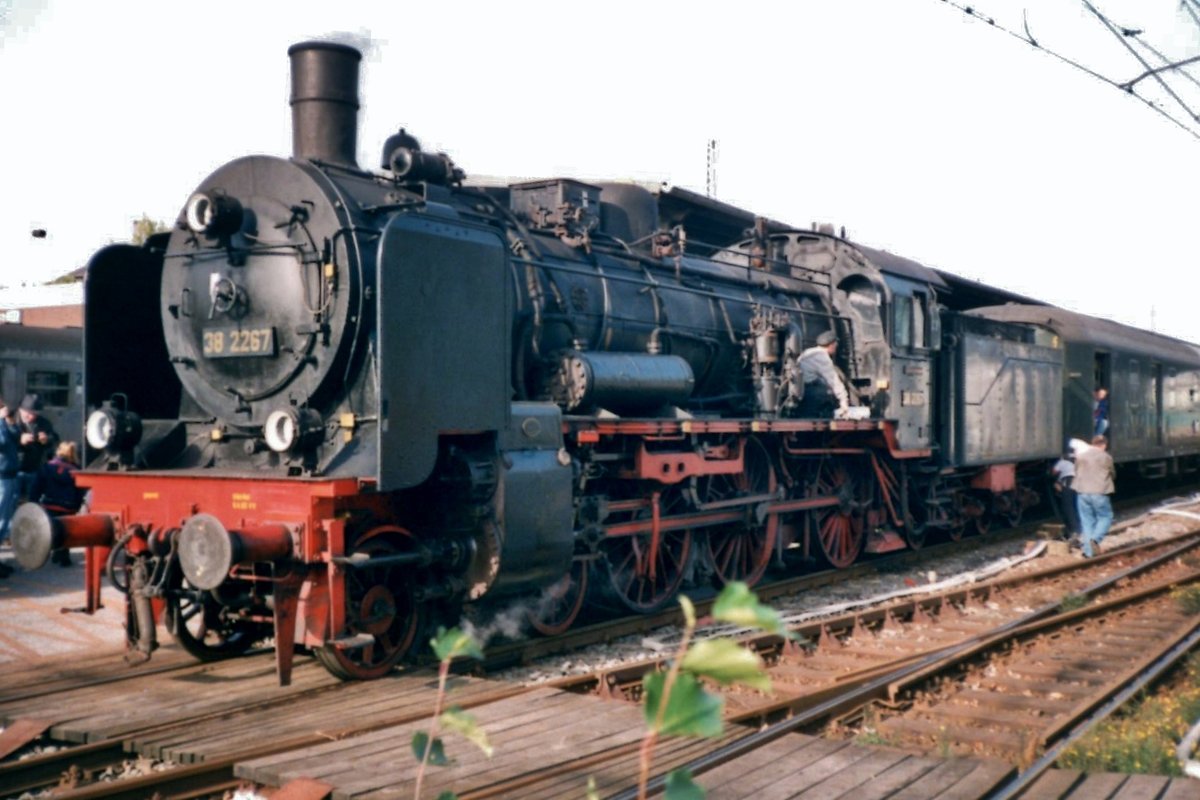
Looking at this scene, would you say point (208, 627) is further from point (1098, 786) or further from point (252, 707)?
point (1098, 786)

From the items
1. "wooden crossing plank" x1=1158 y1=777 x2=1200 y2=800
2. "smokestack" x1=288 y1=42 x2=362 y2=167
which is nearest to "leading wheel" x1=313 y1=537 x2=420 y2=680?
"smokestack" x1=288 y1=42 x2=362 y2=167

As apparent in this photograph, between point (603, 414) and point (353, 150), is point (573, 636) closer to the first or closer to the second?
point (603, 414)

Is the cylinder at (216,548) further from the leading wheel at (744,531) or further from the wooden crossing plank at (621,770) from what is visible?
the leading wheel at (744,531)

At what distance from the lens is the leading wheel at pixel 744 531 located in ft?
31.6

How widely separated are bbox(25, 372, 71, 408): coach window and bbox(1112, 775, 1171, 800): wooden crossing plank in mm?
15243

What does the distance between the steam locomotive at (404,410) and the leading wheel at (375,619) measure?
0.02 meters

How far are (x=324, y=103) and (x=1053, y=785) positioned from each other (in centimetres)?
596

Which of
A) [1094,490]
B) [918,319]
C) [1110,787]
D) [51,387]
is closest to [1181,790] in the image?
[1110,787]

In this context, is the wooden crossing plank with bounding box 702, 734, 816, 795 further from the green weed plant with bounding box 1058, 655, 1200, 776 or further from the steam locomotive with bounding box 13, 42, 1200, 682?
the steam locomotive with bounding box 13, 42, 1200, 682

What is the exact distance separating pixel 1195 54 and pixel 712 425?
5.91 meters

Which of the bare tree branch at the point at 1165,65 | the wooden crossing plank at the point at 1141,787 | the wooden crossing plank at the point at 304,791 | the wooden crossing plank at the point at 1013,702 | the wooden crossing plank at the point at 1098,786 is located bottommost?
the wooden crossing plank at the point at 1013,702

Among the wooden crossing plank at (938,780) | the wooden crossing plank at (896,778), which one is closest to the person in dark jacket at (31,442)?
the wooden crossing plank at (896,778)

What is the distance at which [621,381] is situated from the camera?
8086mm

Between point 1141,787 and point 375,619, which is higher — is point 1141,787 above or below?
below
